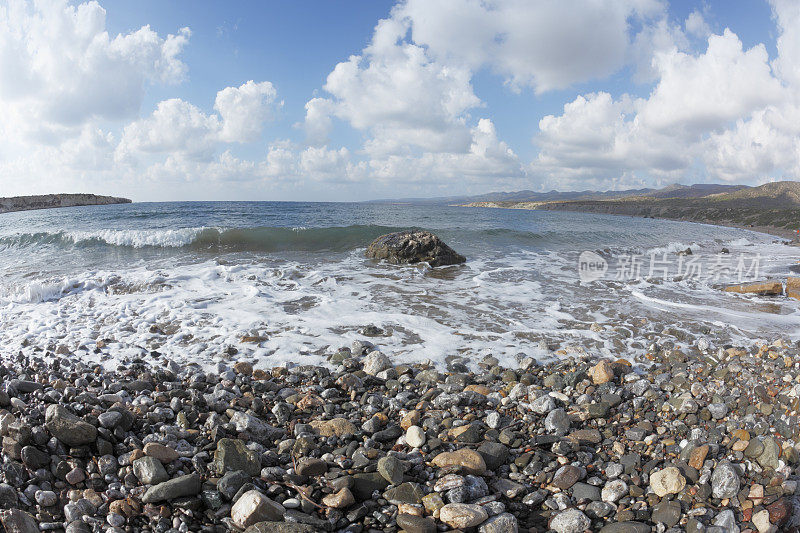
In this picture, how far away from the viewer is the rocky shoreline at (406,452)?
256cm

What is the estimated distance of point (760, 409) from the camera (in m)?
3.74

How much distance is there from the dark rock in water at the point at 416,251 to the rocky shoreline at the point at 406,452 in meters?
8.83

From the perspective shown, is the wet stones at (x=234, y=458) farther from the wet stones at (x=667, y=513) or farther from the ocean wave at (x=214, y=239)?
the ocean wave at (x=214, y=239)

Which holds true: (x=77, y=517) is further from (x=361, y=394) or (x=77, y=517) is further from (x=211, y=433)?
(x=361, y=394)

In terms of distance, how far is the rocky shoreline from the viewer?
8.41ft

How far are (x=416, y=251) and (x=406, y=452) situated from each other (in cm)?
1048

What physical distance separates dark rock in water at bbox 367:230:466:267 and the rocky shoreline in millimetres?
8831

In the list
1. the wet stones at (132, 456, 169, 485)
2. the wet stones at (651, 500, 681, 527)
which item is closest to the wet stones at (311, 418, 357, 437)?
the wet stones at (132, 456, 169, 485)

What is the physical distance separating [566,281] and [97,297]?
12073 mm

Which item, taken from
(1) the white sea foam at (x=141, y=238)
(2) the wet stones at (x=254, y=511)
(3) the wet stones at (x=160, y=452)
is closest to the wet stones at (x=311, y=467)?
(2) the wet stones at (x=254, y=511)

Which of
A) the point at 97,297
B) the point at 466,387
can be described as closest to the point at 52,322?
the point at 97,297

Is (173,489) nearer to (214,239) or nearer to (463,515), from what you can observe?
(463,515)

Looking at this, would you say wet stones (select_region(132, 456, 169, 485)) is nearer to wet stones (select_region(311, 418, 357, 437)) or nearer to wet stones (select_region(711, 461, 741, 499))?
wet stones (select_region(311, 418, 357, 437))

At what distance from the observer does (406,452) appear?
329 centimetres
